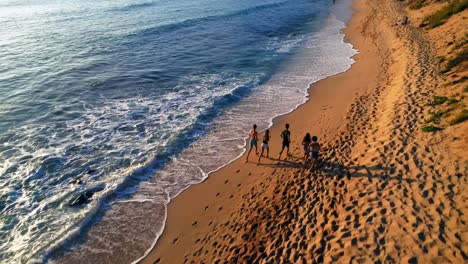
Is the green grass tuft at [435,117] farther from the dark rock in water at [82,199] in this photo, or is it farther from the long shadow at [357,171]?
the dark rock in water at [82,199]

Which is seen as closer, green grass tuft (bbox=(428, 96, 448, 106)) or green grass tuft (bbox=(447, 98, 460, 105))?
green grass tuft (bbox=(447, 98, 460, 105))

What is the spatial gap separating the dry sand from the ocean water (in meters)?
1.38

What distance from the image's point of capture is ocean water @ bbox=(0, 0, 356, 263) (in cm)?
1148

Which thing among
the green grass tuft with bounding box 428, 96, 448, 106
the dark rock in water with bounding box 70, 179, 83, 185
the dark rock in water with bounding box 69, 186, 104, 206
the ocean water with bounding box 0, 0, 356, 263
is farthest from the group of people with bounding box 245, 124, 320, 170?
the dark rock in water with bounding box 70, 179, 83, 185

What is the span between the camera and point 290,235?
969cm

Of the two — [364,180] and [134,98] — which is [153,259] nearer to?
[364,180]

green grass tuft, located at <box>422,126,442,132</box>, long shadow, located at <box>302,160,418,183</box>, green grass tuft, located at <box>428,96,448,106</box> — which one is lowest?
long shadow, located at <box>302,160,418,183</box>

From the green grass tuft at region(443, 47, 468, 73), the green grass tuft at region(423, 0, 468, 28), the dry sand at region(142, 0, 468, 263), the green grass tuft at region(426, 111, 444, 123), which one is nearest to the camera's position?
the dry sand at region(142, 0, 468, 263)

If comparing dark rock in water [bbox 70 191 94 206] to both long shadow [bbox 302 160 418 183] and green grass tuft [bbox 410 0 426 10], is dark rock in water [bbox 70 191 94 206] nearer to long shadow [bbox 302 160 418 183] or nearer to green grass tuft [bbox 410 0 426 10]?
long shadow [bbox 302 160 418 183]

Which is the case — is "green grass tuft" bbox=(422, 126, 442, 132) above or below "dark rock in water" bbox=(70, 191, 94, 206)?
above

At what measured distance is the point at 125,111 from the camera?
19.5 m

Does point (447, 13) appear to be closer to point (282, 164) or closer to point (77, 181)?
point (282, 164)

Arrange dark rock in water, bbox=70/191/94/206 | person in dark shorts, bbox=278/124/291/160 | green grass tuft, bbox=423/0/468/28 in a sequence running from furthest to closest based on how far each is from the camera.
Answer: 1. green grass tuft, bbox=423/0/468/28
2. person in dark shorts, bbox=278/124/291/160
3. dark rock in water, bbox=70/191/94/206

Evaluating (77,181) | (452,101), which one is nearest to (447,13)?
(452,101)
